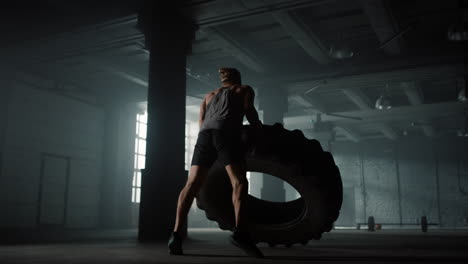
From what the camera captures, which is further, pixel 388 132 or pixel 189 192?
pixel 388 132

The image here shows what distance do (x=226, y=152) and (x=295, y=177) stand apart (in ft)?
2.65

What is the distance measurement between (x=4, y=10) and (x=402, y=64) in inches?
325

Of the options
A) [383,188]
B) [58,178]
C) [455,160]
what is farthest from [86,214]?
[455,160]

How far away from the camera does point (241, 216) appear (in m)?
3.33

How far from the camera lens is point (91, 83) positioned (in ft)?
45.6

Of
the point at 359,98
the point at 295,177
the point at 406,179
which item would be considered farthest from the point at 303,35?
the point at 406,179

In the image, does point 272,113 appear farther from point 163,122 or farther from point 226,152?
point 226,152

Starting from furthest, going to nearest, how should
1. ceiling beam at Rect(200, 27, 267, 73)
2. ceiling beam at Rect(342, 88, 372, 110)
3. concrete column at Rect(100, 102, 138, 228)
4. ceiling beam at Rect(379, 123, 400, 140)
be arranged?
ceiling beam at Rect(379, 123, 400, 140), concrete column at Rect(100, 102, 138, 228), ceiling beam at Rect(342, 88, 372, 110), ceiling beam at Rect(200, 27, 267, 73)

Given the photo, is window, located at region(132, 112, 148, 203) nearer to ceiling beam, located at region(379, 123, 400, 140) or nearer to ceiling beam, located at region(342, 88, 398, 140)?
ceiling beam, located at region(342, 88, 398, 140)

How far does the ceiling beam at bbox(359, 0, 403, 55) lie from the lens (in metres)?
8.13

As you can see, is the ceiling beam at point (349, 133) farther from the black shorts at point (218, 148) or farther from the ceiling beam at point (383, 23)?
the black shorts at point (218, 148)

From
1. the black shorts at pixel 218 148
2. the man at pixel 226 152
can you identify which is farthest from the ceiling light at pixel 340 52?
the black shorts at pixel 218 148

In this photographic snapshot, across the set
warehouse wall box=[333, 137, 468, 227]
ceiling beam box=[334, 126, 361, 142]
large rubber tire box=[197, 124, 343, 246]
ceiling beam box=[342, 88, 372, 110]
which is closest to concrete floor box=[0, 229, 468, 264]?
large rubber tire box=[197, 124, 343, 246]

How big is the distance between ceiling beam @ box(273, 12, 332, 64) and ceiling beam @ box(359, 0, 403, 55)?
1235mm
